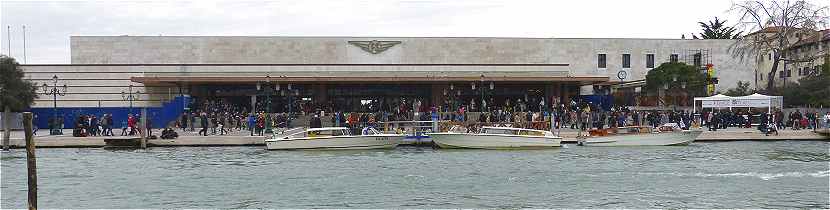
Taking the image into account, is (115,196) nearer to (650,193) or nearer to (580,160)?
(650,193)

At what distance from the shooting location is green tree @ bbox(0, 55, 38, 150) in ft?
149

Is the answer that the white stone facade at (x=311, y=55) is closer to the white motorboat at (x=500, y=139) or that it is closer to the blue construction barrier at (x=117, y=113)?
the blue construction barrier at (x=117, y=113)

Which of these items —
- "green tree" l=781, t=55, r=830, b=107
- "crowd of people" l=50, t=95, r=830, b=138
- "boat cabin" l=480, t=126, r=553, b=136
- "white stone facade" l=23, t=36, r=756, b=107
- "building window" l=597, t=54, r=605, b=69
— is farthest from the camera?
"building window" l=597, t=54, r=605, b=69

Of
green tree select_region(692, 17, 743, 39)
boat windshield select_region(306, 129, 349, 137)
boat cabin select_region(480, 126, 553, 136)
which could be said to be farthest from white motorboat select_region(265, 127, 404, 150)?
green tree select_region(692, 17, 743, 39)

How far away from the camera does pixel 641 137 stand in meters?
37.4

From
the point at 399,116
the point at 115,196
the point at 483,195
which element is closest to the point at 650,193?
the point at 483,195

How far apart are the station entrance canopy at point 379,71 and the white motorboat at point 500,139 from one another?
16593 millimetres

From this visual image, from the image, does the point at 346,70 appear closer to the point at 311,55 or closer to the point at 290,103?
the point at 311,55

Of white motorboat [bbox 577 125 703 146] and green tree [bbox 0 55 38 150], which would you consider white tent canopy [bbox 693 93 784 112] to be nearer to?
white motorboat [bbox 577 125 703 146]

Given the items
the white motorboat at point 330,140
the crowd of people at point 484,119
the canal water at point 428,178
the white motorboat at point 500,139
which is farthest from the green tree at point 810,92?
the white motorboat at point 330,140

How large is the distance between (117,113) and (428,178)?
3259 cm

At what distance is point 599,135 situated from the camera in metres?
37.3

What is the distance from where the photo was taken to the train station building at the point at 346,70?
53.4 meters

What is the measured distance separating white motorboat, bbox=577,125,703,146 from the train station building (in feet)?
43.7
